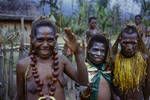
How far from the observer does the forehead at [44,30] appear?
13.3ft

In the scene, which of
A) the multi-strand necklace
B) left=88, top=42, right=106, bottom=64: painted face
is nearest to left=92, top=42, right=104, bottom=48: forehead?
left=88, top=42, right=106, bottom=64: painted face

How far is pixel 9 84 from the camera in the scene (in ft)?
24.7

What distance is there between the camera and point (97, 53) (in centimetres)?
464

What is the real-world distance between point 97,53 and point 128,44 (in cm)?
38

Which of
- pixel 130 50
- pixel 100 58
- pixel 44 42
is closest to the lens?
pixel 44 42

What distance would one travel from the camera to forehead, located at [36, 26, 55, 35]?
4.05m

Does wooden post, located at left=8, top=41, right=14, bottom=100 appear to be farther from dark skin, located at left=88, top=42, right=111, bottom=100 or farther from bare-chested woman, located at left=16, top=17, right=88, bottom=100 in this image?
bare-chested woman, located at left=16, top=17, right=88, bottom=100

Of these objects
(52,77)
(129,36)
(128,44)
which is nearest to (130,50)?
(128,44)

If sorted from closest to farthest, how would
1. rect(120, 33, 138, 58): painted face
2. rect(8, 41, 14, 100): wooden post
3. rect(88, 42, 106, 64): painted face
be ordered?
rect(88, 42, 106, 64): painted face, rect(120, 33, 138, 58): painted face, rect(8, 41, 14, 100): wooden post

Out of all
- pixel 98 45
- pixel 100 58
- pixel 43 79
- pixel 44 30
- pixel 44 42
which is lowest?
pixel 43 79

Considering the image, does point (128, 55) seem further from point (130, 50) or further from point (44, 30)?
point (44, 30)

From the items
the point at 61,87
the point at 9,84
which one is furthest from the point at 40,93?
the point at 9,84

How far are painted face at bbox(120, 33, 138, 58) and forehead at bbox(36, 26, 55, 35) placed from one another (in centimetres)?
104

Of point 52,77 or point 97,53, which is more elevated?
point 97,53
